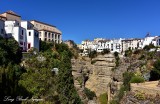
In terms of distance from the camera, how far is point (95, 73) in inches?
A: 2844

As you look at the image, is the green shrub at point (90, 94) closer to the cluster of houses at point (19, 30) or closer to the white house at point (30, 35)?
the cluster of houses at point (19, 30)

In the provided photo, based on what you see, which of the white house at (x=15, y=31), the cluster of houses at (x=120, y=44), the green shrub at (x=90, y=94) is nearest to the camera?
the green shrub at (x=90, y=94)

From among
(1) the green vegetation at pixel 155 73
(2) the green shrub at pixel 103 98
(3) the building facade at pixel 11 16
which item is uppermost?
(3) the building facade at pixel 11 16

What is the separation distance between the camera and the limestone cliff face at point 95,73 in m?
68.2

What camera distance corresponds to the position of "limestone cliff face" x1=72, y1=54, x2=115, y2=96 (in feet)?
224

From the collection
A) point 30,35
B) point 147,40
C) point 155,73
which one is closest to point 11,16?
point 30,35

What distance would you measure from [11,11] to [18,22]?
7.29 meters

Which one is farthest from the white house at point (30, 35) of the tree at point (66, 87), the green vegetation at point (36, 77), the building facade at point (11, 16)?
the tree at point (66, 87)

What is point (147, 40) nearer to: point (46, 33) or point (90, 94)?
point (46, 33)

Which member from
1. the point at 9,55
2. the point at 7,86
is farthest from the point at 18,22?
the point at 7,86

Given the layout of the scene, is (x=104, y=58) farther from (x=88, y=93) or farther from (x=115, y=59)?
(x=88, y=93)

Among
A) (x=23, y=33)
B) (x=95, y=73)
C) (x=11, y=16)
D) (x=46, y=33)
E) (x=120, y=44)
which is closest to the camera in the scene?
(x=23, y=33)

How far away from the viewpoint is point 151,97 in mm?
34281

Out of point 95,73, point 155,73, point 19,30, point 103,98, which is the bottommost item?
point 103,98
